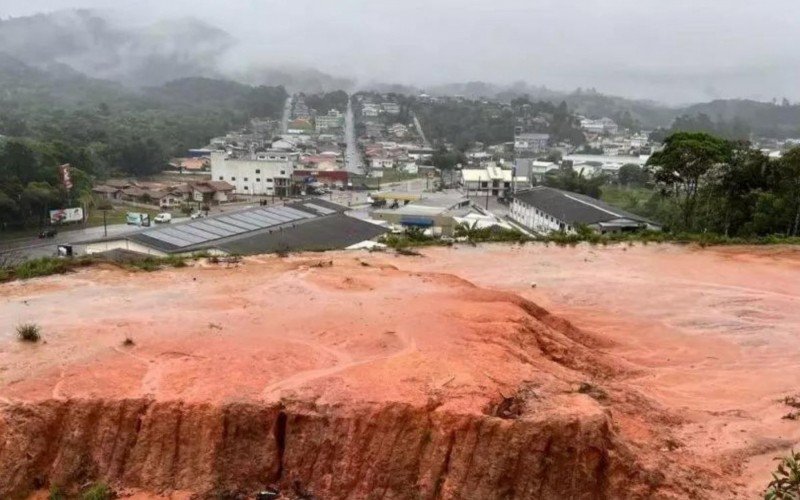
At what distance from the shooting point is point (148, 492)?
10.9 metres

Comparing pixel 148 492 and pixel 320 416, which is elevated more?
pixel 320 416

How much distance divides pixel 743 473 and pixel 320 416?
6999mm

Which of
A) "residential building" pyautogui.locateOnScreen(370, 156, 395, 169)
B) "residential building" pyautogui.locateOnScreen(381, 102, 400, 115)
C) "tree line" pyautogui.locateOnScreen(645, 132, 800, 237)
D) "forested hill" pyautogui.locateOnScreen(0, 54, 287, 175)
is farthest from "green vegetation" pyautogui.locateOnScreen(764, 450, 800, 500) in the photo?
"residential building" pyautogui.locateOnScreen(381, 102, 400, 115)

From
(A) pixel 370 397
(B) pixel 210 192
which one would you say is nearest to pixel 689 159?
(A) pixel 370 397

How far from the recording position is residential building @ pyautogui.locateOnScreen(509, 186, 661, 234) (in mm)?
41000

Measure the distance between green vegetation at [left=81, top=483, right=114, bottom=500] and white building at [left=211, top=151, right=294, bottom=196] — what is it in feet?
212

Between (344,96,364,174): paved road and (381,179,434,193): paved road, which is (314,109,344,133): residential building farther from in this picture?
(381,179,434,193): paved road

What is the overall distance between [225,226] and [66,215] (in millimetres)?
19834

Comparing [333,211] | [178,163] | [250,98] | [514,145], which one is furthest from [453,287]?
[250,98]

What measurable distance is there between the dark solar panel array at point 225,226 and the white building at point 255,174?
86.4ft

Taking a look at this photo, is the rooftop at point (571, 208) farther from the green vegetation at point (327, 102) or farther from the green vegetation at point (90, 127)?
the green vegetation at point (327, 102)

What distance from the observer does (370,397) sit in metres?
11.2

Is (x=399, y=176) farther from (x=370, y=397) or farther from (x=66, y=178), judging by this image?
(x=370, y=397)

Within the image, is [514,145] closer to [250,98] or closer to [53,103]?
[250,98]
